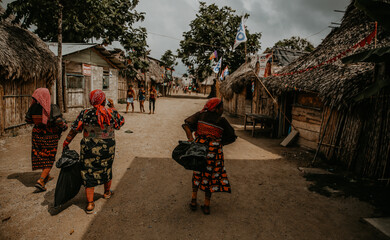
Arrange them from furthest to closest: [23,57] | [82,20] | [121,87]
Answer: [121,87] < [82,20] < [23,57]

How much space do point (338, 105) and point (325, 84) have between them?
64cm

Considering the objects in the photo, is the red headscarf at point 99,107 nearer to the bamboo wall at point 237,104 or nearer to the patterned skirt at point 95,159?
the patterned skirt at point 95,159

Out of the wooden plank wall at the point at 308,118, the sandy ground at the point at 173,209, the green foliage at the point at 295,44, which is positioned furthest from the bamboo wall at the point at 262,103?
the green foliage at the point at 295,44

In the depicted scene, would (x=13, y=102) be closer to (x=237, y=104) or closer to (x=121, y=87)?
(x=237, y=104)

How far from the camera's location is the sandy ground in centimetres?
297

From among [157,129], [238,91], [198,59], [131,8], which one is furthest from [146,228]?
[198,59]

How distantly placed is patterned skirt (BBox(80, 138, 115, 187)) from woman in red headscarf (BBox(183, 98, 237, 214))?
118 cm

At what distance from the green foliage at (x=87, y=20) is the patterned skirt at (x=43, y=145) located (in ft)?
23.7

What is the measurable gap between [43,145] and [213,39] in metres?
27.2

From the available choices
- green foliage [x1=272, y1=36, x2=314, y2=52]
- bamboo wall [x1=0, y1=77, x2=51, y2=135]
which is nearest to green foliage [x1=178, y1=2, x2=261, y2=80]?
green foliage [x1=272, y1=36, x2=314, y2=52]

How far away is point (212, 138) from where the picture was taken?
3.28 meters

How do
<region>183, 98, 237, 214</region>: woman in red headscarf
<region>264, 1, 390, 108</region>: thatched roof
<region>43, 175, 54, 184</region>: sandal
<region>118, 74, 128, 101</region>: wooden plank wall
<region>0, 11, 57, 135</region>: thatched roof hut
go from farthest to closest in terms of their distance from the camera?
<region>118, 74, 128, 101</region>: wooden plank wall → <region>0, 11, 57, 135</region>: thatched roof hut → <region>264, 1, 390, 108</region>: thatched roof → <region>43, 175, 54, 184</region>: sandal → <region>183, 98, 237, 214</region>: woman in red headscarf

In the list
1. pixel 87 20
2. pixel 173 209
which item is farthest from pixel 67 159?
pixel 87 20

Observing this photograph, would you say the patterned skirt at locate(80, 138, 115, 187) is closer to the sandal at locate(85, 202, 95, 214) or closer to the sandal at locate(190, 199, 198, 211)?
the sandal at locate(85, 202, 95, 214)
